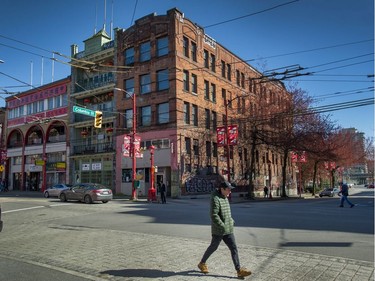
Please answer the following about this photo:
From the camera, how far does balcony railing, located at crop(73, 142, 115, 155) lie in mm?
40941

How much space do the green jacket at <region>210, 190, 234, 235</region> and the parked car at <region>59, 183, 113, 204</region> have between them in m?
19.4

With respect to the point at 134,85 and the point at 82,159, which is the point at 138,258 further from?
the point at 82,159

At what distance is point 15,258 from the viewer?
26.3ft

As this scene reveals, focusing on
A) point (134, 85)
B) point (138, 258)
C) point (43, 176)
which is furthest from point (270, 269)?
point (43, 176)

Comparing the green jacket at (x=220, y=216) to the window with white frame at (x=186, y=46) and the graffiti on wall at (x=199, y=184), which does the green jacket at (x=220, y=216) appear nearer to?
the graffiti on wall at (x=199, y=184)

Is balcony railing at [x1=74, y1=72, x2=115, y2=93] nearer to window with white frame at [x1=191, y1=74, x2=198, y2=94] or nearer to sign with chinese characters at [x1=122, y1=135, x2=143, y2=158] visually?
window with white frame at [x1=191, y1=74, x2=198, y2=94]

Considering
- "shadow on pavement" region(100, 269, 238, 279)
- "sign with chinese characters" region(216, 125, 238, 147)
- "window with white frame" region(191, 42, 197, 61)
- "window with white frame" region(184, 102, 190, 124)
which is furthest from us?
"window with white frame" region(191, 42, 197, 61)

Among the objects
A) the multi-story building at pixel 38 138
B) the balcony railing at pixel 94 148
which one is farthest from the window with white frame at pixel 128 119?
the multi-story building at pixel 38 138

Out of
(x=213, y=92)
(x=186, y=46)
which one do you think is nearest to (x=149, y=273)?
(x=186, y=46)

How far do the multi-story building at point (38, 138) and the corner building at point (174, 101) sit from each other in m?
10.8

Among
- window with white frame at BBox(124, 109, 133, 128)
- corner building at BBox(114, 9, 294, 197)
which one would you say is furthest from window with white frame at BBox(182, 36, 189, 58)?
window with white frame at BBox(124, 109, 133, 128)

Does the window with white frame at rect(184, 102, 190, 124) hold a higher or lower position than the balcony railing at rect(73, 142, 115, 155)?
higher

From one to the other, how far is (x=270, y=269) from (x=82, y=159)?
3961 cm

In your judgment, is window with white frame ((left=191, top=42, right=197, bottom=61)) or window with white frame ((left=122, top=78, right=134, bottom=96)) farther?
window with white frame ((left=122, top=78, right=134, bottom=96))
